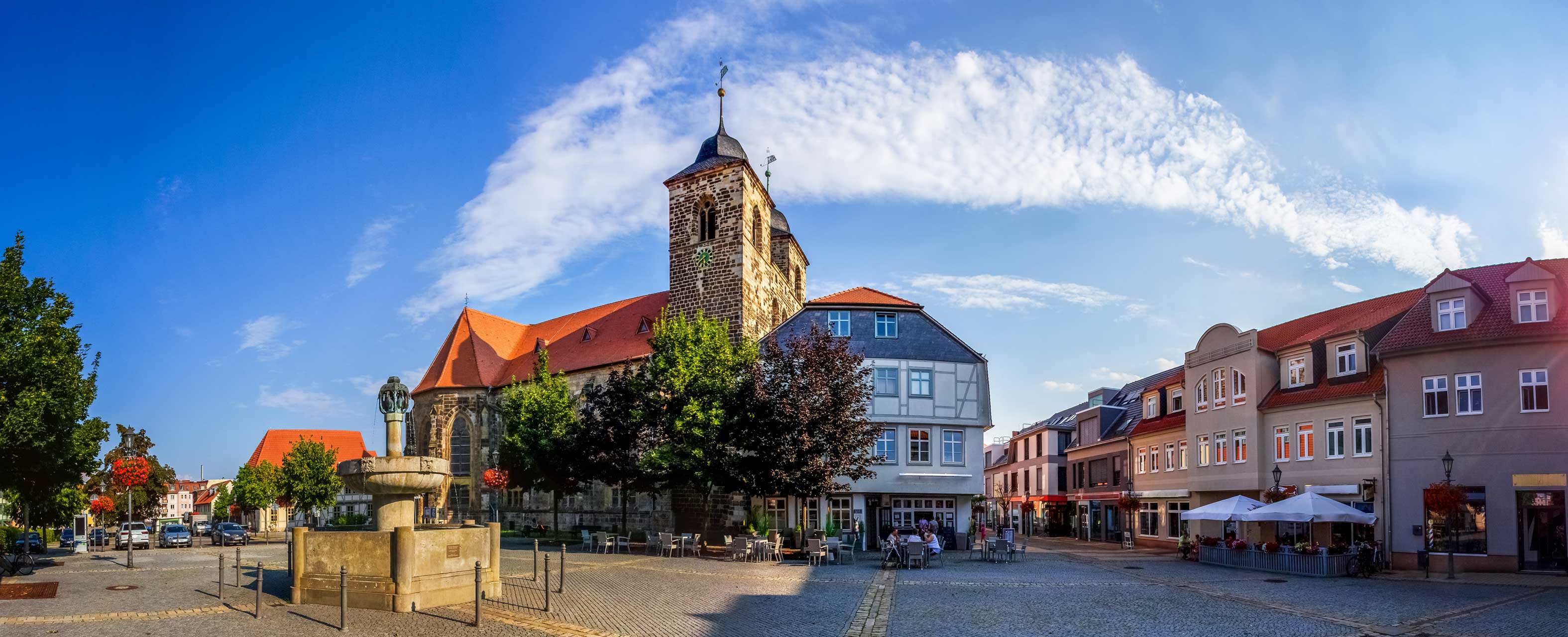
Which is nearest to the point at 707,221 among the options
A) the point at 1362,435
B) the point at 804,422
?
the point at 804,422

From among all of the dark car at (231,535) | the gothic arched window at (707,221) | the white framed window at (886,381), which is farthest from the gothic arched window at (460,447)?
the white framed window at (886,381)

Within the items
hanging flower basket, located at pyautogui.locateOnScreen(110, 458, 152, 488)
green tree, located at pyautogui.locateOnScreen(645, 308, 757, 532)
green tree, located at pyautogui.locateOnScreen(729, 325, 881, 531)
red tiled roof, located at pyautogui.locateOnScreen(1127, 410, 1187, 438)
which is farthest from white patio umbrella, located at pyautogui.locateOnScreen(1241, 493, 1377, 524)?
hanging flower basket, located at pyautogui.locateOnScreen(110, 458, 152, 488)

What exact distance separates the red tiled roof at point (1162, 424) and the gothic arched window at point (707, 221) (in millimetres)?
19782

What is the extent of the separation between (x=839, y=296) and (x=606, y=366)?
14508 millimetres

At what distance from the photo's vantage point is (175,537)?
1699 inches

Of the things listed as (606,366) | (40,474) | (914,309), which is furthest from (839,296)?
(40,474)

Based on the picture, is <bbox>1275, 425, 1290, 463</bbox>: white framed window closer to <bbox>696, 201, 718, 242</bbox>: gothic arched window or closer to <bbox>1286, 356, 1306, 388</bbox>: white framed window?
<bbox>1286, 356, 1306, 388</bbox>: white framed window

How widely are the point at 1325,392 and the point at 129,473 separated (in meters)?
35.7

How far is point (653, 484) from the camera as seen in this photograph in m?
35.7

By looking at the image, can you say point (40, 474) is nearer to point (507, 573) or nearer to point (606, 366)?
point (507, 573)

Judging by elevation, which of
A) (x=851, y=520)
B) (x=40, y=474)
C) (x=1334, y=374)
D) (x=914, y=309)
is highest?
(x=914, y=309)

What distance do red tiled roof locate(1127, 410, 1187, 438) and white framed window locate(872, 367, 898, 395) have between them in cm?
1092

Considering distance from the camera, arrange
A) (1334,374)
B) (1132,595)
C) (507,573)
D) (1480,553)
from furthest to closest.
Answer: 1. (1334,374)
2. (1480,553)
3. (507,573)
4. (1132,595)

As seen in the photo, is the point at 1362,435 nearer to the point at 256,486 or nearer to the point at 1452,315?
the point at 1452,315
